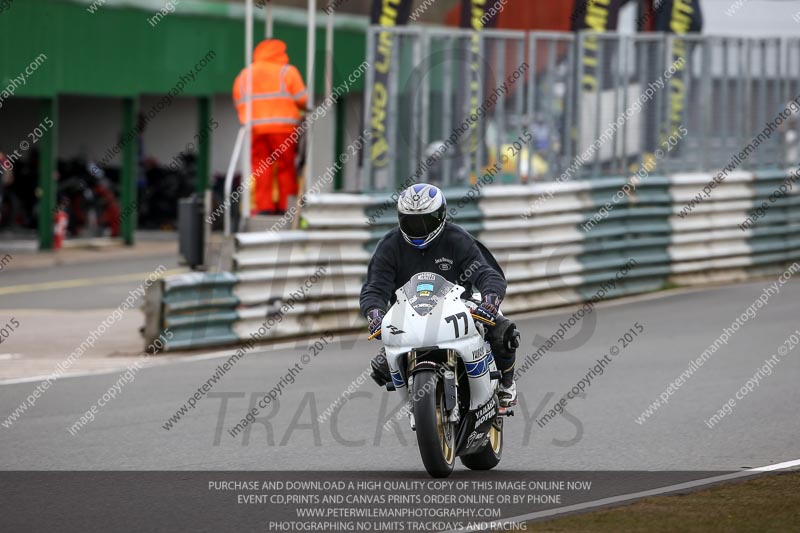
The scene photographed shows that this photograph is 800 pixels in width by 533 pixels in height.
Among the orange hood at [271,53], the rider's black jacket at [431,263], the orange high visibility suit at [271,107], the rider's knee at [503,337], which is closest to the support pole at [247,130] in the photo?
the orange high visibility suit at [271,107]

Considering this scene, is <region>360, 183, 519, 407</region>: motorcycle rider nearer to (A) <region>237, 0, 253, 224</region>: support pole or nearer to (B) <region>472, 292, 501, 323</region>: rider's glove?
(B) <region>472, 292, 501, 323</region>: rider's glove

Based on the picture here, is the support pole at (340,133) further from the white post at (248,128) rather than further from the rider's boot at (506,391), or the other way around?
the rider's boot at (506,391)

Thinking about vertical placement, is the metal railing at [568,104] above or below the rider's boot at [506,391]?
above

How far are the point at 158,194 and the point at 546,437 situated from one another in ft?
63.7

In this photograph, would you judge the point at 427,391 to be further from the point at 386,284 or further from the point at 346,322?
the point at 346,322

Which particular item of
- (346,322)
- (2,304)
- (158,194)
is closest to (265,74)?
(346,322)

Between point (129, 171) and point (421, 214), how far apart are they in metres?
18.3

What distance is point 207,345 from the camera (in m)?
14.5

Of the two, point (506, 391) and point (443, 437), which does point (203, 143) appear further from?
point (443, 437)

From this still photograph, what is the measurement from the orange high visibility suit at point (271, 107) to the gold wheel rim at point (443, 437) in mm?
8185

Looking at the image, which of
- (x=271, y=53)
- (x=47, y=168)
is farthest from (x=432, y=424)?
(x=47, y=168)

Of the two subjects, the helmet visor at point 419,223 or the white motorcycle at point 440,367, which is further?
the helmet visor at point 419,223

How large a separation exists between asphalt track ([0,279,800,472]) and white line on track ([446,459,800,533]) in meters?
0.19

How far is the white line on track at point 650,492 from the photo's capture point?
7.35 m
